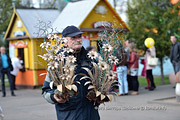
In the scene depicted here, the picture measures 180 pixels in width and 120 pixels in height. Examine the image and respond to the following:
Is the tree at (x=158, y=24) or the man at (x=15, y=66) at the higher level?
the tree at (x=158, y=24)

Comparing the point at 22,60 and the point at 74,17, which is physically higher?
the point at 74,17

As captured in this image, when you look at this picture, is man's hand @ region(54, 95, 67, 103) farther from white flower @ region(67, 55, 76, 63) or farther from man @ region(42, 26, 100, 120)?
white flower @ region(67, 55, 76, 63)

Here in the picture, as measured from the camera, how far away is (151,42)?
41.3ft

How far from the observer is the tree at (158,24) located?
47.4 ft

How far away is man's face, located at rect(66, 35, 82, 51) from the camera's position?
3.75 metres

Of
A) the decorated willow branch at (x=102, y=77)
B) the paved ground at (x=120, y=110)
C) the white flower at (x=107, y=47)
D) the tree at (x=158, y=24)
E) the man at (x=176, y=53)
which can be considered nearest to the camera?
the decorated willow branch at (x=102, y=77)

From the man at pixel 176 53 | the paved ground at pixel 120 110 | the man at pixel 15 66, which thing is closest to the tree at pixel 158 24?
the man at pixel 176 53

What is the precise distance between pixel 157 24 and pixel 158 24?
5cm

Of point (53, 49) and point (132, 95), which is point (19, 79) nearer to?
point (132, 95)

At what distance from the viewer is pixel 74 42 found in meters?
3.77

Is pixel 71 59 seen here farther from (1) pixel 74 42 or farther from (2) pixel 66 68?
(1) pixel 74 42

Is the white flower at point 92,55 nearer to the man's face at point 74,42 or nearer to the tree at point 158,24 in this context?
the man's face at point 74,42

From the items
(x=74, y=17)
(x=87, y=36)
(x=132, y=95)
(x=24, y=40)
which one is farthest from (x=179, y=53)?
(x=24, y=40)

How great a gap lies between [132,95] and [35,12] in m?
7.25
